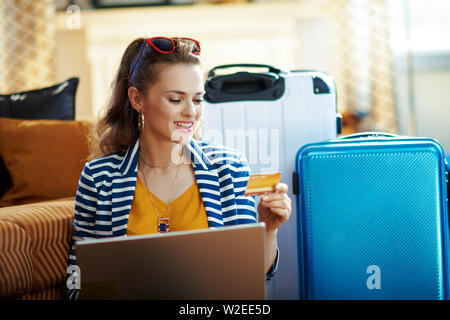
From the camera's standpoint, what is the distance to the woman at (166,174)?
3.53 feet

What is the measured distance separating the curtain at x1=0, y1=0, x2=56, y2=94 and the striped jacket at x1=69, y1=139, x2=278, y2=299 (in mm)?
2781

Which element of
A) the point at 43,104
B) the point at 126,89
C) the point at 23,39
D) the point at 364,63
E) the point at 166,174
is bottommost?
the point at 166,174

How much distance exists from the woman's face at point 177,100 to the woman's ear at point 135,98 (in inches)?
2.4

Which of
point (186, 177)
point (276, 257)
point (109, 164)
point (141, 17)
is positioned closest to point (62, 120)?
point (109, 164)

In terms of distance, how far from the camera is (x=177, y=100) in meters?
1.09

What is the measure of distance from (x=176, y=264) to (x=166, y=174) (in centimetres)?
49

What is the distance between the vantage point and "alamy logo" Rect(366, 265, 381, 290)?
1.14m

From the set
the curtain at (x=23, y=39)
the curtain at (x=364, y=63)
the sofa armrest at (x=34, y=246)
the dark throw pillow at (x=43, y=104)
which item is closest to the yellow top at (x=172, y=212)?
the sofa armrest at (x=34, y=246)

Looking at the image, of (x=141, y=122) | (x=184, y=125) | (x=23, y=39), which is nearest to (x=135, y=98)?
(x=141, y=122)

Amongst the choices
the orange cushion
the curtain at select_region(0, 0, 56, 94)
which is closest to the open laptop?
the orange cushion

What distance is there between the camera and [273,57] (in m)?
3.52

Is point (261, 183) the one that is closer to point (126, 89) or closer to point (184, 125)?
point (184, 125)
